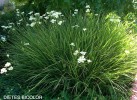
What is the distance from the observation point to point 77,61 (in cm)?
390

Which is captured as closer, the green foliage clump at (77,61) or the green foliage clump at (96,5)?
the green foliage clump at (77,61)

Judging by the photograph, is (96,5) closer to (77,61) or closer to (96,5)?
(96,5)

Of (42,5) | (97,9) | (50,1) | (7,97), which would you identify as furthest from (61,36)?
(42,5)

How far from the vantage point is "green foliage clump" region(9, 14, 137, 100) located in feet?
13.0

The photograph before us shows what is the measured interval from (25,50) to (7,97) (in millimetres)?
745

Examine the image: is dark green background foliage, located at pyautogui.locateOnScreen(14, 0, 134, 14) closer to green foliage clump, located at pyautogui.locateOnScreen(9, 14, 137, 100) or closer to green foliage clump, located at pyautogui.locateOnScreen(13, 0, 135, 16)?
green foliage clump, located at pyautogui.locateOnScreen(13, 0, 135, 16)

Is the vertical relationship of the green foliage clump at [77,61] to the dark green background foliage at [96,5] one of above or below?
below

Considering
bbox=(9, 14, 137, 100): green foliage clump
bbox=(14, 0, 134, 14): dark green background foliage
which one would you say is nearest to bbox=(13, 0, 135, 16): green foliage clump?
bbox=(14, 0, 134, 14): dark green background foliage

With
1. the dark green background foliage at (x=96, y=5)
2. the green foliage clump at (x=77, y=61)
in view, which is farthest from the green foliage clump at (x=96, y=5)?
the green foliage clump at (x=77, y=61)

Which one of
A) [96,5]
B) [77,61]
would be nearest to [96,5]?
[96,5]

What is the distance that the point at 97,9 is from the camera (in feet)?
18.6

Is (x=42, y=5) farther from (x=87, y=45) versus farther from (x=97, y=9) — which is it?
(x=87, y=45)

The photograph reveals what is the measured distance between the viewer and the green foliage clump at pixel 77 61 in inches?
156

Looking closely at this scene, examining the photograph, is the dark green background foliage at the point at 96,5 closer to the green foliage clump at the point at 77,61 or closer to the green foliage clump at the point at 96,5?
the green foliage clump at the point at 96,5
